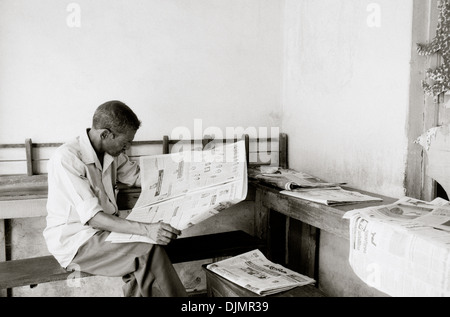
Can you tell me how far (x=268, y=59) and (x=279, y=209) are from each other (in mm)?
1162

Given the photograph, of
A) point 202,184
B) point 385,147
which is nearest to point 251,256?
point 202,184

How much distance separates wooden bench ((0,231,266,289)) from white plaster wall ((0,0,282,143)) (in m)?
0.72

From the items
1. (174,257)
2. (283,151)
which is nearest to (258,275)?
(174,257)

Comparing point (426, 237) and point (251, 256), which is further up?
point (426, 237)

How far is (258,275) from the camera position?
1.85 m

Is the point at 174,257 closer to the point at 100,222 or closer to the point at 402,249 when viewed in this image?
the point at 100,222

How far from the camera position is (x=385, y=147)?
79.8 inches

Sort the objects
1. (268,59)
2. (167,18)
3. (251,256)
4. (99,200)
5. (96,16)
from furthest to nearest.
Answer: (268,59), (167,18), (96,16), (251,256), (99,200)

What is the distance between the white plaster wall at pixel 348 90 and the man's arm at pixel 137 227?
113cm

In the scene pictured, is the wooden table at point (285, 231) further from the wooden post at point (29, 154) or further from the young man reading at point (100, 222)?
the wooden post at point (29, 154)

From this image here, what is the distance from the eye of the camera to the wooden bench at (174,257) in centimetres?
179

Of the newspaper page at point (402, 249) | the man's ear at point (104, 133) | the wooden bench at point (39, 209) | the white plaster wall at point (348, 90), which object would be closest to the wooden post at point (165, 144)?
the wooden bench at point (39, 209)

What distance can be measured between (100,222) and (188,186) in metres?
0.46
